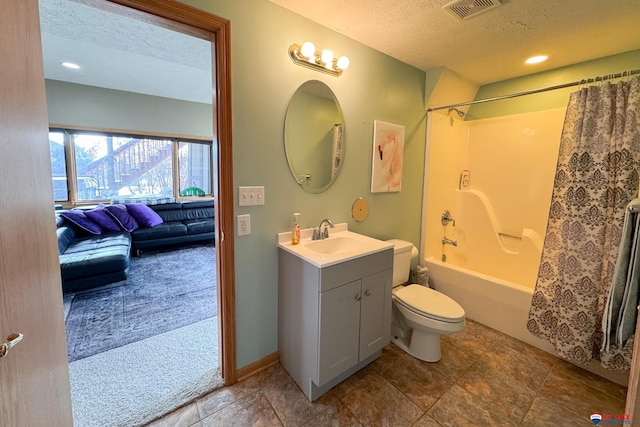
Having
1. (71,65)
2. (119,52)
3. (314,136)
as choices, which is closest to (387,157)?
(314,136)

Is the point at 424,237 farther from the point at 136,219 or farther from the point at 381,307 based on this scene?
the point at 136,219

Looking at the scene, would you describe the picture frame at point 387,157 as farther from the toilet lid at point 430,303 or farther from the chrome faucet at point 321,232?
the toilet lid at point 430,303

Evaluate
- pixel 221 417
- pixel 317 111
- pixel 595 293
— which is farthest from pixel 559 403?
pixel 317 111

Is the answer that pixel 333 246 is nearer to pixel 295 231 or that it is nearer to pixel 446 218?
pixel 295 231

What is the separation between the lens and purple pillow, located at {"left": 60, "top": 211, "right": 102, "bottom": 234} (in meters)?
3.36

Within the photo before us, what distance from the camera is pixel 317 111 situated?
6.13ft

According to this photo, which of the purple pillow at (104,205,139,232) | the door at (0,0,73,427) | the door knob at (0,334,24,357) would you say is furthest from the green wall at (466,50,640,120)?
the purple pillow at (104,205,139,232)

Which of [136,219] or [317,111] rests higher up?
[317,111]

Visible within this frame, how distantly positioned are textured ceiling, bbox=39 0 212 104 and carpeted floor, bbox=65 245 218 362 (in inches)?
93.5

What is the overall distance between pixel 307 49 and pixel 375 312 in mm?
1729

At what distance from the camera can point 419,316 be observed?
184 cm

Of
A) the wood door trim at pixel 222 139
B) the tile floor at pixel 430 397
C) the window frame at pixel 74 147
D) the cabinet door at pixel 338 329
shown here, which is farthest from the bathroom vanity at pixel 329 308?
the window frame at pixel 74 147

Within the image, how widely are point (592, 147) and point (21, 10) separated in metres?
2.78

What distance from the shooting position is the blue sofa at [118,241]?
2.67 meters
